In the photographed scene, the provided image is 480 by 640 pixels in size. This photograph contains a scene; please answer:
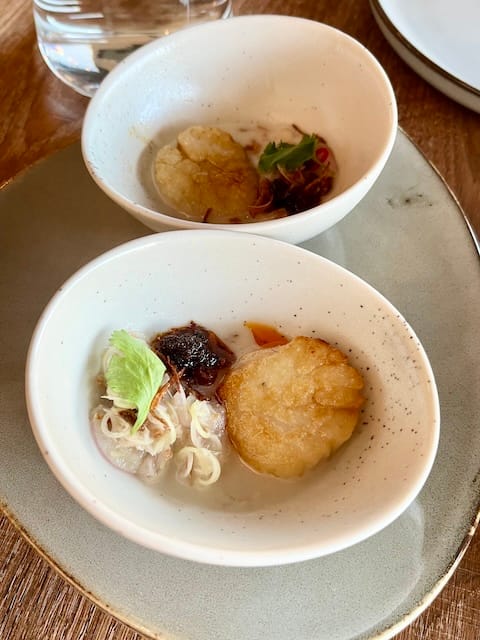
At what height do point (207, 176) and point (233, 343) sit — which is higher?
point (207, 176)

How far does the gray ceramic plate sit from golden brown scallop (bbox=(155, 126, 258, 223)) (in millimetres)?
110

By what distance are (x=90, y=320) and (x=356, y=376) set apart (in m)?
0.41

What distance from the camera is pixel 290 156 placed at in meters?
1.33

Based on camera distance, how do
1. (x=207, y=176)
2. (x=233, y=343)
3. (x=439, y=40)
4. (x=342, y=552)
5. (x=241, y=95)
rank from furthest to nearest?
(x=439, y=40) → (x=241, y=95) → (x=207, y=176) → (x=233, y=343) → (x=342, y=552)

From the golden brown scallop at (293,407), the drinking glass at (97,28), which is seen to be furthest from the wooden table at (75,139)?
the golden brown scallop at (293,407)

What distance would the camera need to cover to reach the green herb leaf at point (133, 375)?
0.98 meters

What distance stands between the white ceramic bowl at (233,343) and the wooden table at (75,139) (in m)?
0.22

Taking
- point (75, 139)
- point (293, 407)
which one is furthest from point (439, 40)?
point (293, 407)

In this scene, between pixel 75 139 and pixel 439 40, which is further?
pixel 439 40

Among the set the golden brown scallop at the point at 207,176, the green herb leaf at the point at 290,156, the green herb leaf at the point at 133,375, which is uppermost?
the green herb leaf at the point at 290,156

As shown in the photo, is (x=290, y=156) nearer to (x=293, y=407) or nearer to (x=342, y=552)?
(x=293, y=407)

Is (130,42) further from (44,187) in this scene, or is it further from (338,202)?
(338,202)

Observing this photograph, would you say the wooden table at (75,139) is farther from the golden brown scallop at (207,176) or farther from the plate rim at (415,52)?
the golden brown scallop at (207,176)

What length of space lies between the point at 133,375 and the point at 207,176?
0.51m
